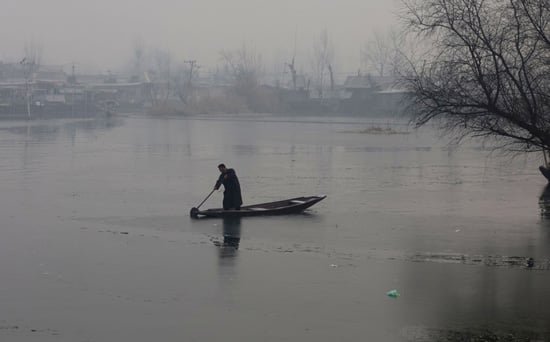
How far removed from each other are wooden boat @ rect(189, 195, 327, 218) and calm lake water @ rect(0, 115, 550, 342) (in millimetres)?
246

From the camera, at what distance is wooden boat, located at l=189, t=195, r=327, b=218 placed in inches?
737

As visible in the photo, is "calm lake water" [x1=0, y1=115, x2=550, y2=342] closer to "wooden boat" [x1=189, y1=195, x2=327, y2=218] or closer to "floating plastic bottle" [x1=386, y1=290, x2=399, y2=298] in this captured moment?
"floating plastic bottle" [x1=386, y1=290, x2=399, y2=298]

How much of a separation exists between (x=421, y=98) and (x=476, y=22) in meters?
1.75

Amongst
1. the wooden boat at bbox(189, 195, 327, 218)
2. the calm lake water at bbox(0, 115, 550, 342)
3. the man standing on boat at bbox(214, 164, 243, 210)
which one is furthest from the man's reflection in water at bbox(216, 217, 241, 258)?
the man standing on boat at bbox(214, 164, 243, 210)

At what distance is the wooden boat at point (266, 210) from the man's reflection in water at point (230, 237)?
0.17 meters

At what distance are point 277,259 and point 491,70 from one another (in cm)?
534

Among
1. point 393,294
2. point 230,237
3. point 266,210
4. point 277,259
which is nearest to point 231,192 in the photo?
point 266,210

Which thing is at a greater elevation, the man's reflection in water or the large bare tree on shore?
the large bare tree on shore

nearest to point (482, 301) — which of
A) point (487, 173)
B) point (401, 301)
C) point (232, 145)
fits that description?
point (401, 301)

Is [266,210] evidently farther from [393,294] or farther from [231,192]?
[393,294]

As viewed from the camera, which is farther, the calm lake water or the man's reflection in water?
the man's reflection in water

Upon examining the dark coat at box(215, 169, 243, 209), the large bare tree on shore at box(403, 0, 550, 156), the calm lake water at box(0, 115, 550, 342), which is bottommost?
the calm lake water at box(0, 115, 550, 342)

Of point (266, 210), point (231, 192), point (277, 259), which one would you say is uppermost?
point (231, 192)

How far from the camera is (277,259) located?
14.4 m
